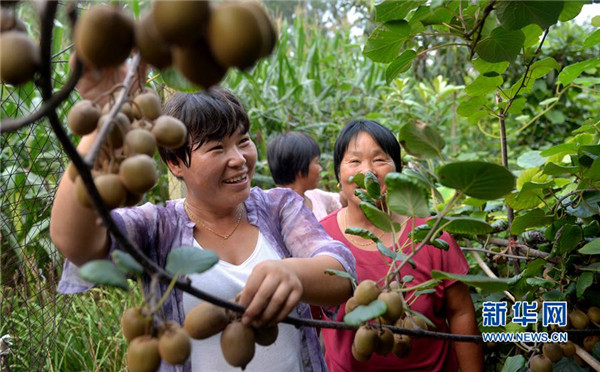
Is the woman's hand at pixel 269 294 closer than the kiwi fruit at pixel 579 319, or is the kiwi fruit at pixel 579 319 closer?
the woman's hand at pixel 269 294

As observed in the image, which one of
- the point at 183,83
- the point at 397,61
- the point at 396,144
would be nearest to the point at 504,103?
the point at 397,61

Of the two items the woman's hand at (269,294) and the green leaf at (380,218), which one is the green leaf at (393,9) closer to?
the green leaf at (380,218)

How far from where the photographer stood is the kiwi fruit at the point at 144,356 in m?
0.41

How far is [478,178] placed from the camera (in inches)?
21.3

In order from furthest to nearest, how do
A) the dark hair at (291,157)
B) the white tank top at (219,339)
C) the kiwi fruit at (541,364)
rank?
the dark hair at (291,157) → the white tank top at (219,339) → the kiwi fruit at (541,364)

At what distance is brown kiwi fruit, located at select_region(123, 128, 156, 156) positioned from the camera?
413mm

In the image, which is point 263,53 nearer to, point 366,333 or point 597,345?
point 366,333

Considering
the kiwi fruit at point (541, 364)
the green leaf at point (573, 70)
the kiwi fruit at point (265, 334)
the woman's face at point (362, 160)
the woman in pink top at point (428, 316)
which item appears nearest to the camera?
the kiwi fruit at point (265, 334)

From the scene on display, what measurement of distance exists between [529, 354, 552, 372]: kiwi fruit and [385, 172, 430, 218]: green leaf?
1.20 feet

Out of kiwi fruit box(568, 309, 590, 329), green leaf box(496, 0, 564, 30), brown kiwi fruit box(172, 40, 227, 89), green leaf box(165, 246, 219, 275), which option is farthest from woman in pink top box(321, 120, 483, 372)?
brown kiwi fruit box(172, 40, 227, 89)

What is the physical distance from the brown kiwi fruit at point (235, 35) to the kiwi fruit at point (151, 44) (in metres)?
0.04

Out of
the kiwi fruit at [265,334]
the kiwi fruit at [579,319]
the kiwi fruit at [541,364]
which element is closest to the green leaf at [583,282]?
A: the kiwi fruit at [579,319]

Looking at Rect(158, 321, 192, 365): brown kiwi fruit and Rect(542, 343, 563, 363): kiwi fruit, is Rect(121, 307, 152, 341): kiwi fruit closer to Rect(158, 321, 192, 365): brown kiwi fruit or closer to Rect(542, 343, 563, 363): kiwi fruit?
Rect(158, 321, 192, 365): brown kiwi fruit

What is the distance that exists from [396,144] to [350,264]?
73cm
